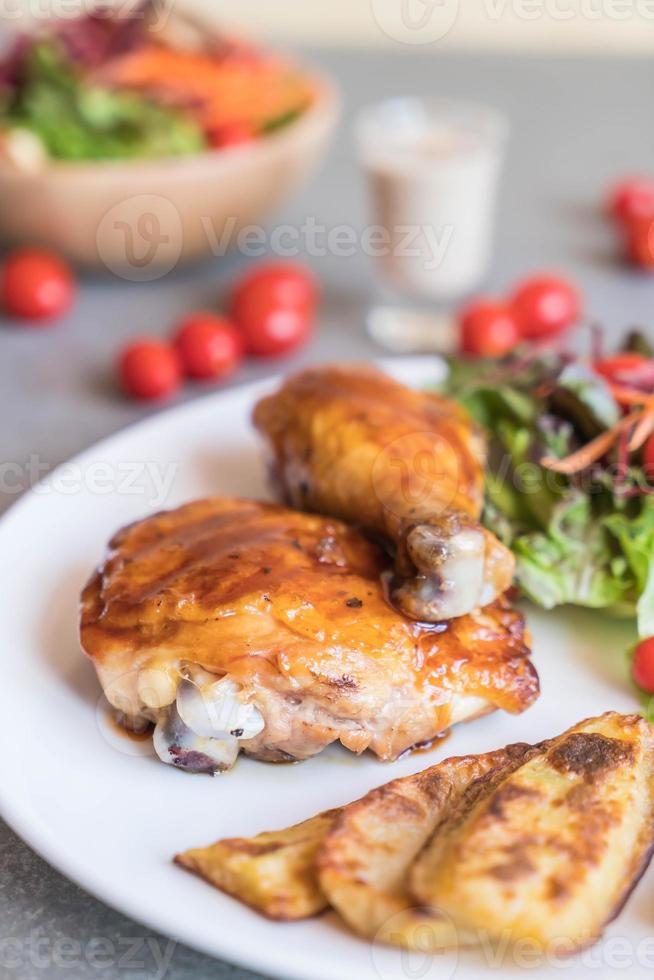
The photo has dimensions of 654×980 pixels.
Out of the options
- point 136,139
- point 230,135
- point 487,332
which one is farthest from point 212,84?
point 487,332

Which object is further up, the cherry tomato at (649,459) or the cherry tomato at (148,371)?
the cherry tomato at (649,459)

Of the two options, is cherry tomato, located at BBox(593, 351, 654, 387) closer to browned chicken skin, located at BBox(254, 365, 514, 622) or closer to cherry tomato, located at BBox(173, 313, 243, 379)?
browned chicken skin, located at BBox(254, 365, 514, 622)

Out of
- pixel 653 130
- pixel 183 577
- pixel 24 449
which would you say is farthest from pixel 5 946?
pixel 653 130

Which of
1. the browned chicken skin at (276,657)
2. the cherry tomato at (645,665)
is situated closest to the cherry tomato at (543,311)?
the cherry tomato at (645,665)

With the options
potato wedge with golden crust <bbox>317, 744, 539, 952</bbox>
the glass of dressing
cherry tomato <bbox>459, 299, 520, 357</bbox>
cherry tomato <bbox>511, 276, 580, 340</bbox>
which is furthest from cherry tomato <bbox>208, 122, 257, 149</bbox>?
potato wedge with golden crust <bbox>317, 744, 539, 952</bbox>

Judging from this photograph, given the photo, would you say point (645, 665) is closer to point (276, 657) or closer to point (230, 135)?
point (276, 657)

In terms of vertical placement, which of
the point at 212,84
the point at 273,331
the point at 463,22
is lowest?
the point at 463,22

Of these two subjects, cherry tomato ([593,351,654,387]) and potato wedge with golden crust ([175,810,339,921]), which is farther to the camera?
cherry tomato ([593,351,654,387])

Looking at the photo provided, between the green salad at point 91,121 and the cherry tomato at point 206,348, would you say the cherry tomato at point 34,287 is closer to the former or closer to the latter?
the green salad at point 91,121
